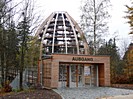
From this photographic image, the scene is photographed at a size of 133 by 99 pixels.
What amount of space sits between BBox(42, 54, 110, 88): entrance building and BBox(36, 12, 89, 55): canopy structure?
3523cm

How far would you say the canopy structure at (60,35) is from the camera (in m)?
63.9

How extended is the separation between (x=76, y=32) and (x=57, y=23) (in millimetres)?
5642

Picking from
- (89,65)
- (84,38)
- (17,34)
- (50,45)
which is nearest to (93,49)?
(84,38)

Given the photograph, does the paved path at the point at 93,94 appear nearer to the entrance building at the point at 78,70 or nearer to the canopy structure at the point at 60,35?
→ the entrance building at the point at 78,70

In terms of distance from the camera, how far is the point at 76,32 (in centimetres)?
6494

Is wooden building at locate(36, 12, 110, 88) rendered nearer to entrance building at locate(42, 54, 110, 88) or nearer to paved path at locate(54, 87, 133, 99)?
entrance building at locate(42, 54, 110, 88)

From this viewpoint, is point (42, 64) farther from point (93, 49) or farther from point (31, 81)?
point (93, 49)

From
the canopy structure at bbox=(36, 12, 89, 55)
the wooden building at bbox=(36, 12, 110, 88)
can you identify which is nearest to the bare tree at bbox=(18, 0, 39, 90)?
the wooden building at bbox=(36, 12, 110, 88)

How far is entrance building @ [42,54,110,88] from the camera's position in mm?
25312

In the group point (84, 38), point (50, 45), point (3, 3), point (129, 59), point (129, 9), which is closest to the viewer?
point (3, 3)

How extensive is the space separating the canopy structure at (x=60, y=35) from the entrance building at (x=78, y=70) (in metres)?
35.2

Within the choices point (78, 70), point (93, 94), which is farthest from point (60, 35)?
point (93, 94)

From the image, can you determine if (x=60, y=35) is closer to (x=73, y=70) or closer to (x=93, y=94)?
(x=73, y=70)

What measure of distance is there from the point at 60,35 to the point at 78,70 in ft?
129
